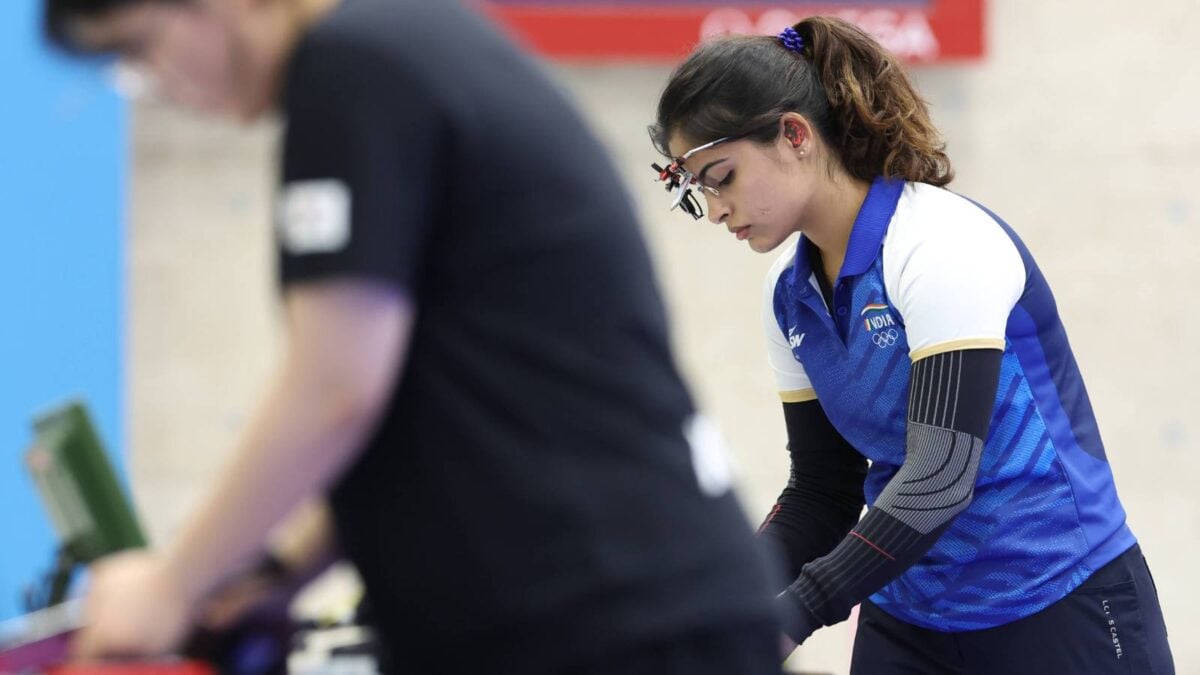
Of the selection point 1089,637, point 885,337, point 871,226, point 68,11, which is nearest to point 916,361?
point 885,337

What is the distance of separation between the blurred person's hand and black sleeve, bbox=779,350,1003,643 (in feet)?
2.74

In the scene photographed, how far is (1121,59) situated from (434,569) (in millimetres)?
3751

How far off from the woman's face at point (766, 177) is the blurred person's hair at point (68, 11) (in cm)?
102

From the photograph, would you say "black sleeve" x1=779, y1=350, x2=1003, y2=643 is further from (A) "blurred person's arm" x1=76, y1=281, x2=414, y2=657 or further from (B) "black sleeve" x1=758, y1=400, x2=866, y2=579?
(A) "blurred person's arm" x1=76, y1=281, x2=414, y2=657

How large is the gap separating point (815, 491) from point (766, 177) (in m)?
0.44

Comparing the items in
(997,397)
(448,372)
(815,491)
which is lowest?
(815,491)

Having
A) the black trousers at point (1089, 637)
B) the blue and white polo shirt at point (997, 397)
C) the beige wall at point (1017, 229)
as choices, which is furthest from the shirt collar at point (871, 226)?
the beige wall at point (1017, 229)

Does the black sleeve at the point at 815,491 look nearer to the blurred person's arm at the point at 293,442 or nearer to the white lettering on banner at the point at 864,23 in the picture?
the blurred person's arm at the point at 293,442

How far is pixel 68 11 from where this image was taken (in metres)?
0.87

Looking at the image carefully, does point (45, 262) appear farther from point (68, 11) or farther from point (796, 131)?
point (68, 11)

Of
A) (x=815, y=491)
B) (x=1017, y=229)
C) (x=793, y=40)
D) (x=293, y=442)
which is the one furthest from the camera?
(x=1017, y=229)

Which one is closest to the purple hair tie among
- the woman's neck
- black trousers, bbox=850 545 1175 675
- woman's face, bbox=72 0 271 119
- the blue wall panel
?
the woman's neck

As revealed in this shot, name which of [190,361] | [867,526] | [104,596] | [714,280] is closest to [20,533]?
[190,361]

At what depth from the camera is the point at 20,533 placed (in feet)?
10.4
